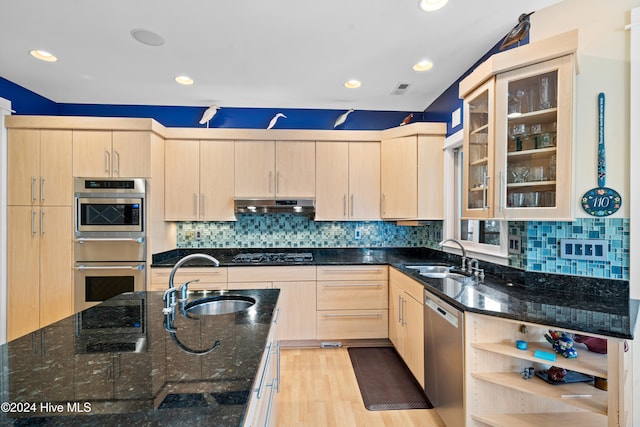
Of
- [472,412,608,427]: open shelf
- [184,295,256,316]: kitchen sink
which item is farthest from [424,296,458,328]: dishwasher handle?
[184,295,256,316]: kitchen sink

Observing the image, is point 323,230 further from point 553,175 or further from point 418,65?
point 553,175

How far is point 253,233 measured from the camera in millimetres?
3562

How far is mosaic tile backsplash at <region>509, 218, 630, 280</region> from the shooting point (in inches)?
65.5

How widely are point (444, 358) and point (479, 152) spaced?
53.8 inches

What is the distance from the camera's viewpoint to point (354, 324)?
3043 millimetres

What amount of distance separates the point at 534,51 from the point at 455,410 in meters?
2.06

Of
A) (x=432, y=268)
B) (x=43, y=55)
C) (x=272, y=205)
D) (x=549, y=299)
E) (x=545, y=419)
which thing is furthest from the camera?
(x=272, y=205)

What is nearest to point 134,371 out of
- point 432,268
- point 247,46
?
point 247,46

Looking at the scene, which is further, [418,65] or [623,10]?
[418,65]

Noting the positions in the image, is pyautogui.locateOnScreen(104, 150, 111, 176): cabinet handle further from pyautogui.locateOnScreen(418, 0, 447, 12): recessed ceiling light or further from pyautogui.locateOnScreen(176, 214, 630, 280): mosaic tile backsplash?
pyautogui.locateOnScreen(418, 0, 447, 12): recessed ceiling light

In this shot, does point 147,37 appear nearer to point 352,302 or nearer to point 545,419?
point 352,302

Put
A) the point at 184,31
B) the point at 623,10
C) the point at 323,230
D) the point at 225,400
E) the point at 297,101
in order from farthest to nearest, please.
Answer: the point at 323,230 < the point at 297,101 < the point at 184,31 < the point at 623,10 < the point at 225,400

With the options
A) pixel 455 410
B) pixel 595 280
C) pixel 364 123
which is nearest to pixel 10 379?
pixel 455 410

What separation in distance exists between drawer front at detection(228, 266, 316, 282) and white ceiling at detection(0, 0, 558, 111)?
1810 millimetres
